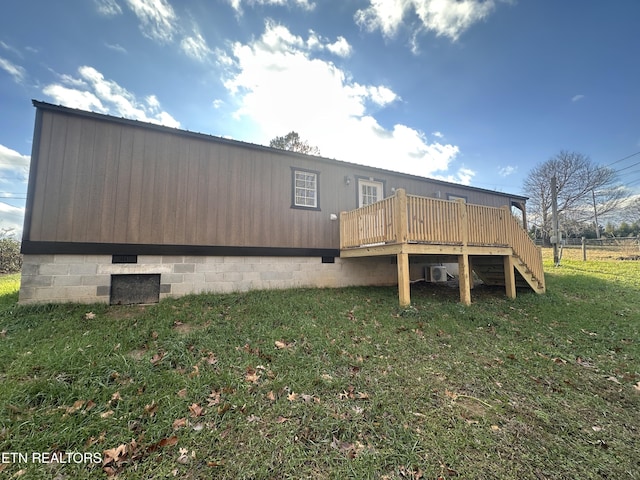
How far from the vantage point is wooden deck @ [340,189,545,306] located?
6168mm

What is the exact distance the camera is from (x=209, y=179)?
6840 mm

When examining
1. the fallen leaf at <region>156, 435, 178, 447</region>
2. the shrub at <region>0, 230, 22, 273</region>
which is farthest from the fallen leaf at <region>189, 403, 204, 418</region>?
the shrub at <region>0, 230, 22, 273</region>

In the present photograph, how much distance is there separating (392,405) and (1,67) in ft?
47.2

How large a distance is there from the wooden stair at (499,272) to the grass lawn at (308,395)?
2.53 meters

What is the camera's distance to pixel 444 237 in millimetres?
6586

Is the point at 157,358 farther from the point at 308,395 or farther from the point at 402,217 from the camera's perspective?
the point at 402,217

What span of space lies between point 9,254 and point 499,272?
1941 centimetres

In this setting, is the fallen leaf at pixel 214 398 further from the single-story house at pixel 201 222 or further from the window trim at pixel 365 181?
the window trim at pixel 365 181

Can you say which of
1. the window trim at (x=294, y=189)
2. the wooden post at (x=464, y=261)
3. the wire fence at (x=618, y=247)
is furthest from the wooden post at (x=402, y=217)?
the wire fence at (x=618, y=247)

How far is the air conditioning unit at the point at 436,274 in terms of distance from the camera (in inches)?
383

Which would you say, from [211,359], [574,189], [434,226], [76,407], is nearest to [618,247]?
[574,189]

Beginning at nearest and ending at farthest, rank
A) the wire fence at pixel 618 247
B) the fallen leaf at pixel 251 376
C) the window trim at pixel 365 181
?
1. the fallen leaf at pixel 251 376
2. the window trim at pixel 365 181
3. the wire fence at pixel 618 247

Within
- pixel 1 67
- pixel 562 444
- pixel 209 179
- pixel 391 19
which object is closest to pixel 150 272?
pixel 209 179

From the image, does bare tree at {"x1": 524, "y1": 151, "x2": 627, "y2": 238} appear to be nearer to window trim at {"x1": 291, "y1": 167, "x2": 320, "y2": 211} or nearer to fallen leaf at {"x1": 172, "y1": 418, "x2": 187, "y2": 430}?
window trim at {"x1": 291, "y1": 167, "x2": 320, "y2": 211}
